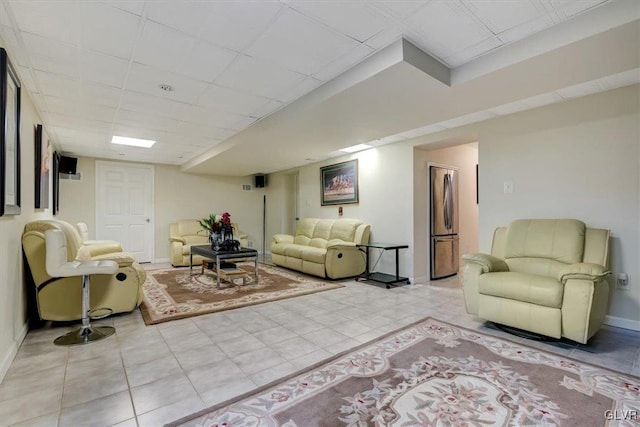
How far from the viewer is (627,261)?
278cm

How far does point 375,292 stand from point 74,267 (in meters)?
3.34

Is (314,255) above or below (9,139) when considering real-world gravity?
below

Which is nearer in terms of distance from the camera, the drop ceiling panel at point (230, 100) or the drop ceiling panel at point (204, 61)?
the drop ceiling panel at point (204, 61)

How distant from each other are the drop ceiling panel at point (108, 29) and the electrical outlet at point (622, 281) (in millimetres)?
4484

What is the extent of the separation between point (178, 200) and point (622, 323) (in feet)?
25.5

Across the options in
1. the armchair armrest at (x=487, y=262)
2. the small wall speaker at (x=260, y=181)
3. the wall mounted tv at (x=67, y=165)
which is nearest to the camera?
the armchair armrest at (x=487, y=262)

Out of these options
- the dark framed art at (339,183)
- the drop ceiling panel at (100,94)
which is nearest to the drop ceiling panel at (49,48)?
the drop ceiling panel at (100,94)

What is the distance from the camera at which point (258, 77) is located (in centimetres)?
269

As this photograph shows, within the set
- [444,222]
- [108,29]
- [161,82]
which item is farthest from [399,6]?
[444,222]

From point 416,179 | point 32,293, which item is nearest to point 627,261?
point 416,179

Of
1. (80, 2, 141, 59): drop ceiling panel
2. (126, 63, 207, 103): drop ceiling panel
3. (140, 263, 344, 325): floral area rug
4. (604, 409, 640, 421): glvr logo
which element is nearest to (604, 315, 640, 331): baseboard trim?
(604, 409, 640, 421): glvr logo

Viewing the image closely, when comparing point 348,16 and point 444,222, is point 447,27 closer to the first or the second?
point 348,16

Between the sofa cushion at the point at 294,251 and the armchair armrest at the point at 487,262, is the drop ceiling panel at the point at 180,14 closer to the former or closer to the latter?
the armchair armrest at the point at 487,262

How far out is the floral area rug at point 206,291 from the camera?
3.32 metres
